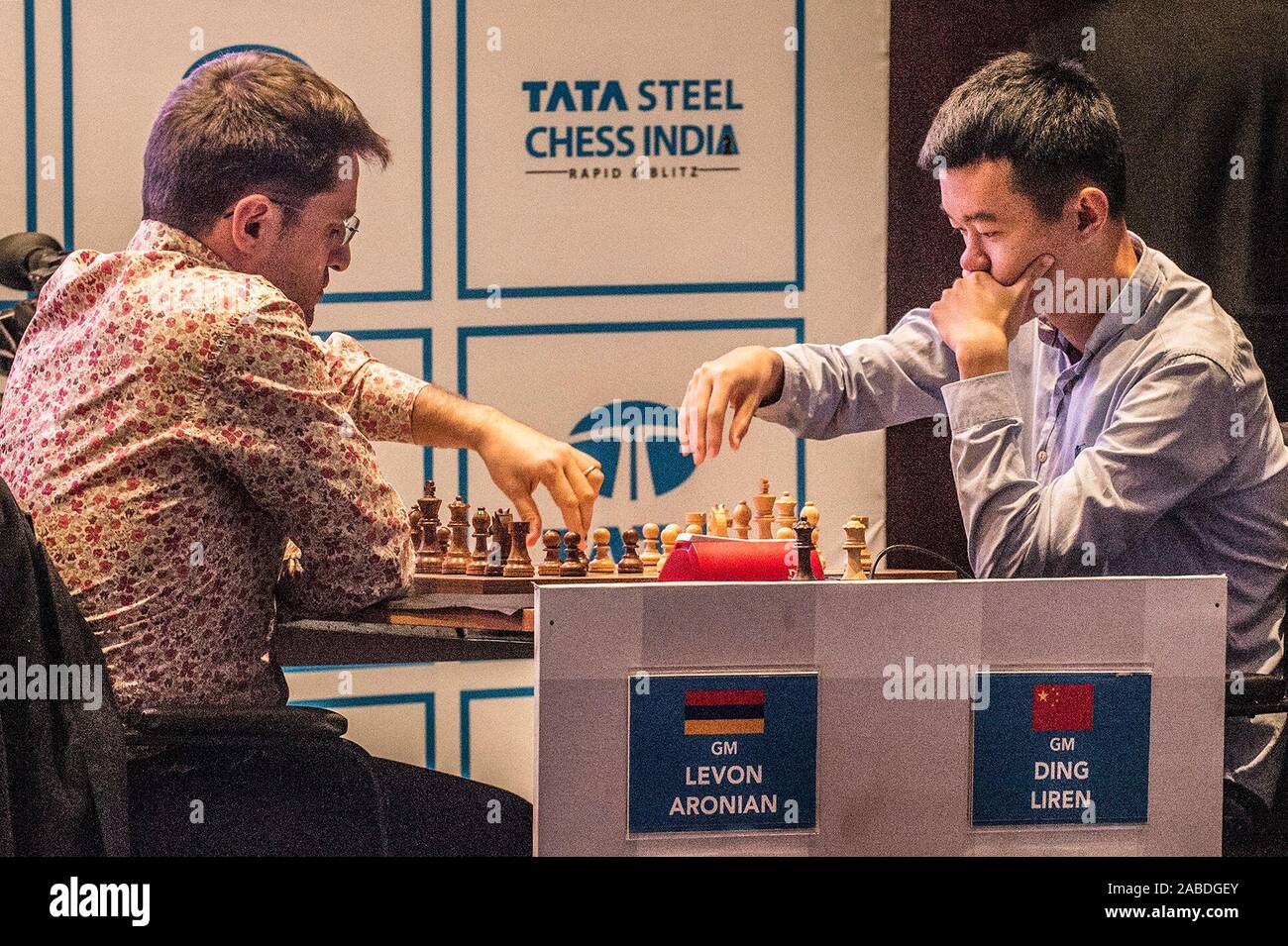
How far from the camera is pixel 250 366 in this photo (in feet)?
6.44

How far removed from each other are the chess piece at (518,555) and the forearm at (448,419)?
0.15m

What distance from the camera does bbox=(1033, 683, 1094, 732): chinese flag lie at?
1.67 metres

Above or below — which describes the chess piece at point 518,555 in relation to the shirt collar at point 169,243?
below

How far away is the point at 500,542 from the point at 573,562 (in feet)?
0.69

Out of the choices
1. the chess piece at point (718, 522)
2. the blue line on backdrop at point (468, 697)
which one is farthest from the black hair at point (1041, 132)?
the blue line on backdrop at point (468, 697)

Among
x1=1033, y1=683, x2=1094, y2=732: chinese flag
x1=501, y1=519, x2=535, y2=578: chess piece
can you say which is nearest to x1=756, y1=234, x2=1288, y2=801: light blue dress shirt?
x1=1033, y1=683, x2=1094, y2=732: chinese flag

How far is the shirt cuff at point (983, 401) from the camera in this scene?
6.95ft

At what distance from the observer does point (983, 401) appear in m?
2.12

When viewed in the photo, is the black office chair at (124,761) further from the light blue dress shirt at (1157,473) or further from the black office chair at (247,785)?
the light blue dress shirt at (1157,473)

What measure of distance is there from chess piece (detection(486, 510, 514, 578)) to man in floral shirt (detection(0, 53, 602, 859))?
22 centimetres

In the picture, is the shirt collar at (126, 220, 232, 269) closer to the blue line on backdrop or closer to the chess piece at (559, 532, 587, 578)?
the chess piece at (559, 532, 587, 578)

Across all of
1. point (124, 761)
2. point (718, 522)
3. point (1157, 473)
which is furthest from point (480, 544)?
point (1157, 473)
